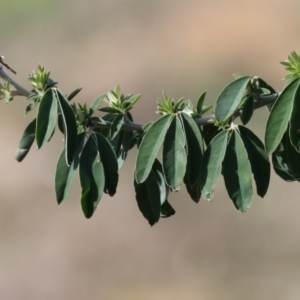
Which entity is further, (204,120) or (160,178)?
(160,178)

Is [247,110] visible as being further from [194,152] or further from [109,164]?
[109,164]

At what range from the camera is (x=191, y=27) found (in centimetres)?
541

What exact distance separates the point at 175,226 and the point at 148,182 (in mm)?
2840

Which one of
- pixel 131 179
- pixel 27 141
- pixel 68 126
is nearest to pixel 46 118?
pixel 68 126

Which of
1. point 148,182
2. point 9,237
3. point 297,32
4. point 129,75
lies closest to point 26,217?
point 9,237

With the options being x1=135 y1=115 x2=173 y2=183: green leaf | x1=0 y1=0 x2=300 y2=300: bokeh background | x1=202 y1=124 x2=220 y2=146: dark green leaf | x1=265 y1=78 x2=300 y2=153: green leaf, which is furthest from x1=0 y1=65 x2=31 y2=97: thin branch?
x1=0 y1=0 x2=300 y2=300: bokeh background

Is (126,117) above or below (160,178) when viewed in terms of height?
above

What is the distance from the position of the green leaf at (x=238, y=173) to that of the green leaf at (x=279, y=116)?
60 millimetres

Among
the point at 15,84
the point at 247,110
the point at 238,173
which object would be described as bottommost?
the point at 238,173

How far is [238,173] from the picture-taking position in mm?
1125

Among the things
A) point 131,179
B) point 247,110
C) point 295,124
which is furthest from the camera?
point 131,179

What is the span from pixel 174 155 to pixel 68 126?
0.22m

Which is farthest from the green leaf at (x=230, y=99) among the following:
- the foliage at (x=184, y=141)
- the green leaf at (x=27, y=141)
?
the green leaf at (x=27, y=141)

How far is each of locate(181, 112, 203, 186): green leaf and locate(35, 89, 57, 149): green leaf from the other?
277mm
